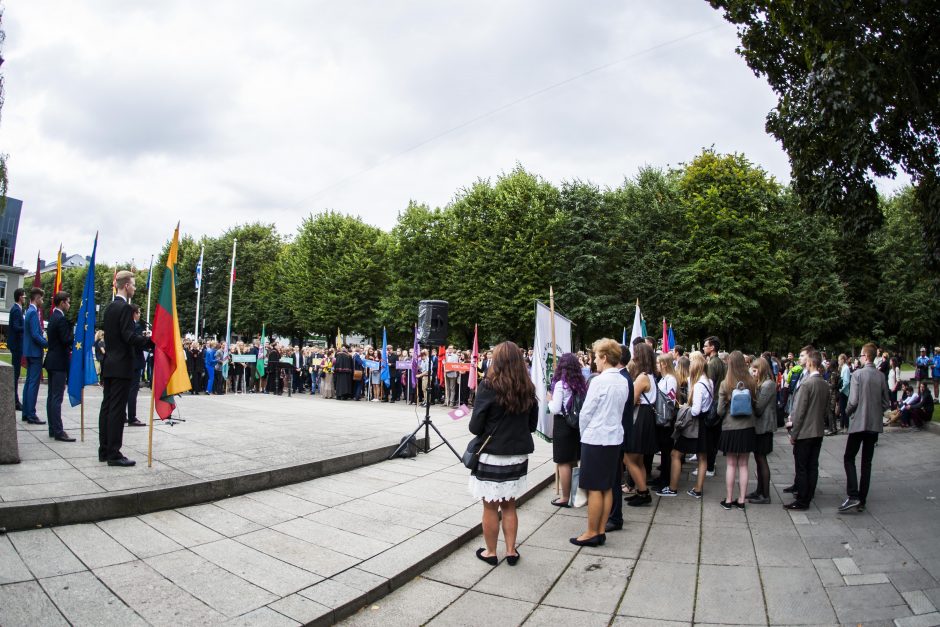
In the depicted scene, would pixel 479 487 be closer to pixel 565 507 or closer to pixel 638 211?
pixel 565 507

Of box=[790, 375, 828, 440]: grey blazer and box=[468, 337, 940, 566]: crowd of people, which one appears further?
box=[790, 375, 828, 440]: grey blazer

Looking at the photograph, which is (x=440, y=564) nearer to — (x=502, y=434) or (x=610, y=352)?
(x=502, y=434)

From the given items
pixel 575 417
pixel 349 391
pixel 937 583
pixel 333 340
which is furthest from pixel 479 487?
pixel 333 340

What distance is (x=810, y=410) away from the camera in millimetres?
7066

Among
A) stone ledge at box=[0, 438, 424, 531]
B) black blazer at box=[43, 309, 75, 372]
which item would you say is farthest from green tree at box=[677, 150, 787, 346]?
black blazer at box=[43, 309, 75, 372]

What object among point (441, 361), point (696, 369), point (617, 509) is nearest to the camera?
point (617, 509)

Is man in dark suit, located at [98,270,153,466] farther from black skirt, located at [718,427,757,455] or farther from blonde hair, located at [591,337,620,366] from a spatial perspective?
black skirt, located at [718,427,757,455]

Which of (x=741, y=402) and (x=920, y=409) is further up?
(x=741, y=402)

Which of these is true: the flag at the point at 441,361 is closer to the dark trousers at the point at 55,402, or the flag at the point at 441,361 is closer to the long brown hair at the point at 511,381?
the dark trousers at the point at 55,402

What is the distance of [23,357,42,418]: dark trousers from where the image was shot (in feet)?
27.2

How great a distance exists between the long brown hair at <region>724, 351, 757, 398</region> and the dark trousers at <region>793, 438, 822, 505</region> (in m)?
0.84

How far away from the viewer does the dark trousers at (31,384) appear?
828 cm

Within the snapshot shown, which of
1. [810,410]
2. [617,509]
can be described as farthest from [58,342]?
Result: [810,410]

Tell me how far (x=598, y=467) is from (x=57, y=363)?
24.9ft
